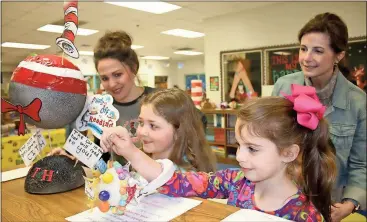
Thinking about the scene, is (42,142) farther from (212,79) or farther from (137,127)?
(212,79)

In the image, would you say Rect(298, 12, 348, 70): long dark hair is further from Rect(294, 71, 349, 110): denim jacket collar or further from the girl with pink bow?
the girl with pink bow

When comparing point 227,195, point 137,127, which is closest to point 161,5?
point 137,127

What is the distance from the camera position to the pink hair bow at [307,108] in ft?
2.98

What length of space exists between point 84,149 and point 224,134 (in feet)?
14.1

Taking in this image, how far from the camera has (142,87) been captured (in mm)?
1848

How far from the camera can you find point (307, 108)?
35.9 inches

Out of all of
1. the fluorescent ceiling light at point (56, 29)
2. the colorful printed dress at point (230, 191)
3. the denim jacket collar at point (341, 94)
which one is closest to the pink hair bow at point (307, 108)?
the colorful printed dress at point (230, 191)

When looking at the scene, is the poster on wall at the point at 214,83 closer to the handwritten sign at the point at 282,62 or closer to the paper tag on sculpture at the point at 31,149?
the handwritten sign at the point at 282,62

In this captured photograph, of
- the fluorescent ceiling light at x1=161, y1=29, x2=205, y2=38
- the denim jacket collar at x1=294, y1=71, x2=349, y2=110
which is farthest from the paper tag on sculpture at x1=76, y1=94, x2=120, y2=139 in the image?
the fluorescent ceiling light at x1=161, y1=29, x2=205, y2=38

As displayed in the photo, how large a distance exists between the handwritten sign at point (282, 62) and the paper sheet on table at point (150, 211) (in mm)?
4291

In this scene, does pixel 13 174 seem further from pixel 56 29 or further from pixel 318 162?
pixel 56 29

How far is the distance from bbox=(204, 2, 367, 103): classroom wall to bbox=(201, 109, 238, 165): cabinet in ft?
2.26

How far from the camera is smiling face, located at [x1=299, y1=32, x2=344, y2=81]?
4.82 ft

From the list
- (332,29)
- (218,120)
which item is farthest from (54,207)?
(218,120)
